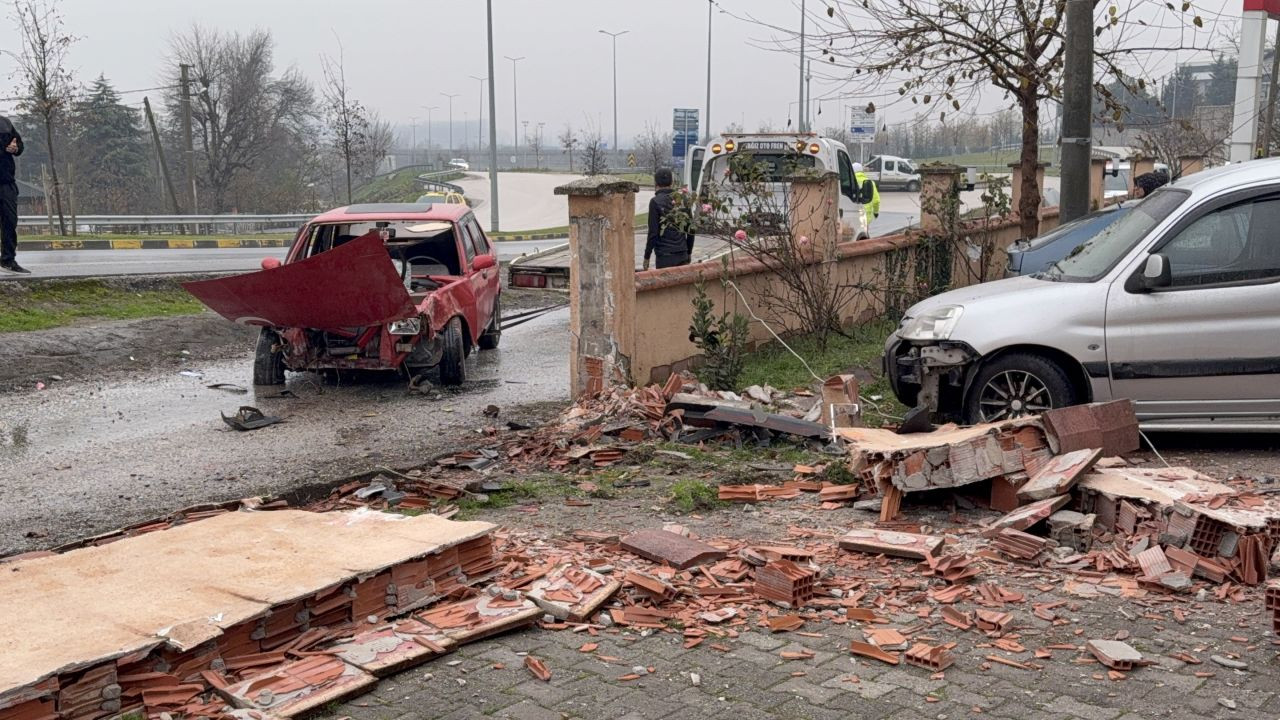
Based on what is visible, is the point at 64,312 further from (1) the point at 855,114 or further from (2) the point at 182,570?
(1) the point at 855,114

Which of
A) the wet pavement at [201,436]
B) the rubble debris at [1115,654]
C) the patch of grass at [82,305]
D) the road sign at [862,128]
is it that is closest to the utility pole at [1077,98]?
the wet pavement at [201,436]

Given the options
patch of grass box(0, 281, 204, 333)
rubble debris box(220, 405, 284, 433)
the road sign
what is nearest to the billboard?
the road sign

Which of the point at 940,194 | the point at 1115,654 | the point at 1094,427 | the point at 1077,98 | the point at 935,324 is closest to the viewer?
the point at 1115,654

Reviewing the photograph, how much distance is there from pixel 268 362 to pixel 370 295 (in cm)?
175

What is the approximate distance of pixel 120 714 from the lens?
12.6ft

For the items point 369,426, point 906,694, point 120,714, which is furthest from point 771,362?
point 120,714

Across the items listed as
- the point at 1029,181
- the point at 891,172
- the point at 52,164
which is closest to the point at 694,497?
the point at 1029,181

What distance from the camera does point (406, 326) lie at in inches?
426

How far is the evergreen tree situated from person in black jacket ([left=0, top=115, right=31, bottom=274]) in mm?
38995

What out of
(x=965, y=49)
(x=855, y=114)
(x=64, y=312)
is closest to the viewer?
(x=965, y=49)

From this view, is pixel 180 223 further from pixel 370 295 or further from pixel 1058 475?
pixel 1058 475

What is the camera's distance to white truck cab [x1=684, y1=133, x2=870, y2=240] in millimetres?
17078

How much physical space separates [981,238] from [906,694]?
11.5 metres

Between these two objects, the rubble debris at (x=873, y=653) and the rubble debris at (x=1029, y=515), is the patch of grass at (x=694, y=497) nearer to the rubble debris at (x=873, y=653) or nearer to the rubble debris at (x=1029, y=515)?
the rubble debris at (x=1029, y=515)
